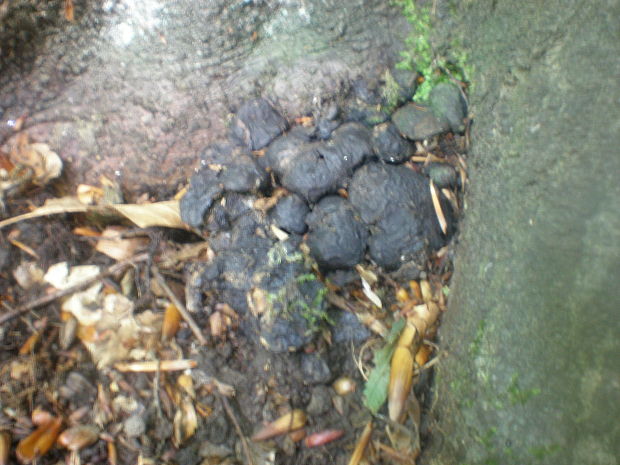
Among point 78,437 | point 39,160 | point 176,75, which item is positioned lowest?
point 78,437

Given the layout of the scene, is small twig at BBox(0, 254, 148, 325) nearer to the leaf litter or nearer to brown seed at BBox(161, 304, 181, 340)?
the leaf litter

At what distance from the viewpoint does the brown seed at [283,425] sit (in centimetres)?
173

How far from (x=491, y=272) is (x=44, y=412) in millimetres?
1557

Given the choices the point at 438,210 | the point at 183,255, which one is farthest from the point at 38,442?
the point at 438,210

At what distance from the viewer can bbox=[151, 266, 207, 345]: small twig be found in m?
1.84

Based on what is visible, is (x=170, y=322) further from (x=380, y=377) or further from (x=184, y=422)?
(x=380, y=377)

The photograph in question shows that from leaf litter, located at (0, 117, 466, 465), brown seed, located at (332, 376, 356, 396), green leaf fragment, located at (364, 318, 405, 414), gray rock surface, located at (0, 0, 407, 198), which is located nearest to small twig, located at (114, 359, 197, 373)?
leaf litter, located at (0, 117, 466, 465)

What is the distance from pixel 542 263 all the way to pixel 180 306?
4.24 feet

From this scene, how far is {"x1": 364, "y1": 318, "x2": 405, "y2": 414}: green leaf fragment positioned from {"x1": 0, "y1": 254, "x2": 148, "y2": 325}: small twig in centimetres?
100

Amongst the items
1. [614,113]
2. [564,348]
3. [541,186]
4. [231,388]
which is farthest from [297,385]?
[614,113]

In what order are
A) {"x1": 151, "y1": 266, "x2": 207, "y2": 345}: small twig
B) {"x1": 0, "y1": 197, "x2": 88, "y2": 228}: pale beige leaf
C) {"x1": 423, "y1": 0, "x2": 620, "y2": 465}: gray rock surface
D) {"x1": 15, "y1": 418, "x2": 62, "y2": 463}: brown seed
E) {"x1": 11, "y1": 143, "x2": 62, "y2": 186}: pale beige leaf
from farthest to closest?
1. {"x1": 11, "y1": 143, "x2": 62, "y2": 186}: pale beige leaf
2. {"x1": 0, "y1": 197, "x2": 88, "y2": 228}: pale beige leaf
3. {"x1": 151, "y1": 266, "x2": 207, "y2": 345}: small twig
4. {"x1": 15, "y1": 418, "x2": 62, "y2": 463}: brown seed
5. {"x1": 423, "y1": 0, "x2": 620, "y2": 465}: gray rock surface

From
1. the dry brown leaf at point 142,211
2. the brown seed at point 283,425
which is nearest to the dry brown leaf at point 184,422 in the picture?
the brown seed at point 283,425

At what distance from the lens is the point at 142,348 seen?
185 centimetres

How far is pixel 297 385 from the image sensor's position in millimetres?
1778
